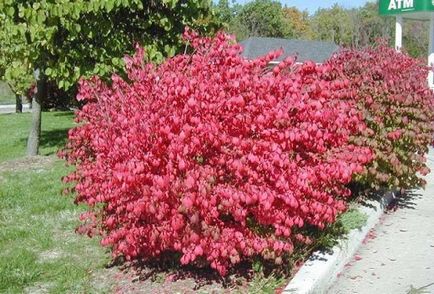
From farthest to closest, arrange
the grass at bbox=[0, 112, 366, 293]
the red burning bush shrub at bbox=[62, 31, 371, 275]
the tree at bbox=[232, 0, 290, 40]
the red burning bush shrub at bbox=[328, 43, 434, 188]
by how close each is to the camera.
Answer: the tree at bbox=[232, 0, 290, 40] → the red burning bush shrub at bbox=[328, 43, 434, 188] → the grass at bbox=[0, 112, 366, 293] → the red burning bush shrub at bbox=[62, 31, 371, 275]

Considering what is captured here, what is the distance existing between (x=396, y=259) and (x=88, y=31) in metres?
5.81

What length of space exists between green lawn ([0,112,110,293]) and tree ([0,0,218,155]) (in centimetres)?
171

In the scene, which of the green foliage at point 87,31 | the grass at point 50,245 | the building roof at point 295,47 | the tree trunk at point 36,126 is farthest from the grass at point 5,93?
the grass at point 50,245

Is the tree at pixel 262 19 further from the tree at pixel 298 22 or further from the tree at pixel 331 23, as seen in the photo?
the tree at pixel 331 23

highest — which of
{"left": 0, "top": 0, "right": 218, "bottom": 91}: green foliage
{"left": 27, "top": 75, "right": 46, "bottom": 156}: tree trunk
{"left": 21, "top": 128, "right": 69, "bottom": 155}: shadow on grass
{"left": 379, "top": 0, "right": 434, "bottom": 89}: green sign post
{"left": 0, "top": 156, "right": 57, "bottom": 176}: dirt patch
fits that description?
{"left": 379, "top": 0, "right": 434, "bottom": 89}: green sign post

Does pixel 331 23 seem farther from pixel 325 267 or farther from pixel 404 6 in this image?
pixel 325 267

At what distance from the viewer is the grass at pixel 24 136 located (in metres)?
11.9

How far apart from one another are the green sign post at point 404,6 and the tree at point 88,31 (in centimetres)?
724

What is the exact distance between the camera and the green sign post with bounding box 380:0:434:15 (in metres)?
14.7

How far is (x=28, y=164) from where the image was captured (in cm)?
1004

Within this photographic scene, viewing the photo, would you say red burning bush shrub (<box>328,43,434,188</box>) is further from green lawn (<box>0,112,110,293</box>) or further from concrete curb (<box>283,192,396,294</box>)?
green lawn (<box>0,112,110,293</box>)

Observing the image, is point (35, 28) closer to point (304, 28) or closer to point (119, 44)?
point (119, 44)

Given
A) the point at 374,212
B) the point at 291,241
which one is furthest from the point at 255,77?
the point at 374,212

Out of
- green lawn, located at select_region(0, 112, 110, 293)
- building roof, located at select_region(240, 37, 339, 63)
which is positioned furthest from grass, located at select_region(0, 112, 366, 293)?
building roof, located at select_region(240, 37, 339, 63)
